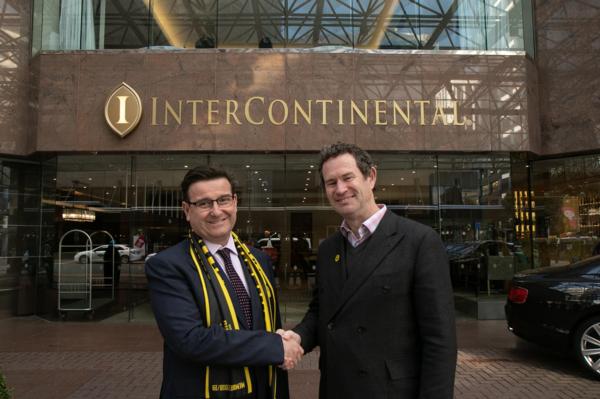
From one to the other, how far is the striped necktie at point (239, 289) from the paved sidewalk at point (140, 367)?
3236 millimetres

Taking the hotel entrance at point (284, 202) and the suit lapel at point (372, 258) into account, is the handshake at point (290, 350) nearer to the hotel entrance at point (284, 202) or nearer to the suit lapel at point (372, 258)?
the suit lapel at point (372, 258)

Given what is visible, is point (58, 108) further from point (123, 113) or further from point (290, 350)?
point (290, 350)

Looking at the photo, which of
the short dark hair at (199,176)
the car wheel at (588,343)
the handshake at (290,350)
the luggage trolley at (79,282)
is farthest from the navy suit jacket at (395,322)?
the luggage trolley at (79,282)

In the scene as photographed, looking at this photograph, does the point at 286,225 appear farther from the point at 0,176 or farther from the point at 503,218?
the point at 0,176

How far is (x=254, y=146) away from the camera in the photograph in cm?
902

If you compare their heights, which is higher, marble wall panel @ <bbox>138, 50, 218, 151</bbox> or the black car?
marble wall panel @ <bbox>138, 50, 218, 151</bbox>

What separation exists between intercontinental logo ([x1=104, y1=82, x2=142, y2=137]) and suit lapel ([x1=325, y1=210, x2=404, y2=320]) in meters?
7.72

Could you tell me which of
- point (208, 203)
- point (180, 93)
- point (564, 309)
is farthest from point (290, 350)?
point (180, 93)

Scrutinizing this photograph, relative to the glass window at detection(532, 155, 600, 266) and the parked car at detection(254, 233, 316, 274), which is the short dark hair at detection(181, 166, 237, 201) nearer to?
the parked car at detection(254, 233, 316, 274)

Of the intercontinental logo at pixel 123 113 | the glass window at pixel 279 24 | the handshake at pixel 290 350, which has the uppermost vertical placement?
the glass window at pixel 279 24

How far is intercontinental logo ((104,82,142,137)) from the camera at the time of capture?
29.2 feet

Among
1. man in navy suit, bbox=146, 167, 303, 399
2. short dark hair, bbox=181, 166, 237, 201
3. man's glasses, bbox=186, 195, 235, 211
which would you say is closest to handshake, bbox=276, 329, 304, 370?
man in navy suit, bbox=146, 167, 303, 399

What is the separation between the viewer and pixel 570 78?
962 cm

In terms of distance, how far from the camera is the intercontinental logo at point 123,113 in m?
8.91
